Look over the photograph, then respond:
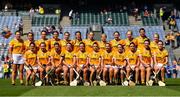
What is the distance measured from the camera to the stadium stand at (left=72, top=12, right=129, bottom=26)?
4266cm

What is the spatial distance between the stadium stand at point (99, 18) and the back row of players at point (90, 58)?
23.9 metres

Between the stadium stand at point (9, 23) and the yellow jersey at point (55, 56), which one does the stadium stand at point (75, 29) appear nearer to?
the stadium stand at point (9, 23)

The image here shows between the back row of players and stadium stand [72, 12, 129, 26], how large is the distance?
2392 cm

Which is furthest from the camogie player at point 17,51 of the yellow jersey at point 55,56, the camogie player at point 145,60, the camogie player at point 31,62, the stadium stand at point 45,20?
the stadium stand at point 45,20

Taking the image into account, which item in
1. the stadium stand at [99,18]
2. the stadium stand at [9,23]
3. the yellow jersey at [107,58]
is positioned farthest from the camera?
the stadium stand at [99,18]

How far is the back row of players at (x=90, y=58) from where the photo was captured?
1800 cm

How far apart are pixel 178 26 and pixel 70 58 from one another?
979 inches

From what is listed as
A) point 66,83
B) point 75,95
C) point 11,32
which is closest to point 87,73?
point 66,83

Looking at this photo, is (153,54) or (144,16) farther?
(144,16)

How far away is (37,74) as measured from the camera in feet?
59.3

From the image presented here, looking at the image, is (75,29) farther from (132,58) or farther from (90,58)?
(132,58)

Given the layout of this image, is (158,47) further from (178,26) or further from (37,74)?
(178,26)

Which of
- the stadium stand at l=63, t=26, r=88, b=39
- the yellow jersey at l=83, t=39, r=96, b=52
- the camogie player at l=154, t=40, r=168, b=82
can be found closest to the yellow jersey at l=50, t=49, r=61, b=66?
the yellow jersey at l=83, t=39, r=96, b=52

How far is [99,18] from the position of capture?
43531 millimetres
